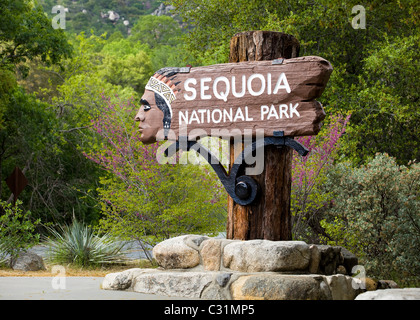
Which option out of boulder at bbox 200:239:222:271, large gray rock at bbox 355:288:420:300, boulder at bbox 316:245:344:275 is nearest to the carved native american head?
boulder at bbox 200:239:222:271

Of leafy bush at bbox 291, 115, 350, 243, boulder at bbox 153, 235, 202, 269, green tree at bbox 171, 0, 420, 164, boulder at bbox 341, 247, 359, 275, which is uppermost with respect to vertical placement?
green tree at bbox 171, 0, 420, 164

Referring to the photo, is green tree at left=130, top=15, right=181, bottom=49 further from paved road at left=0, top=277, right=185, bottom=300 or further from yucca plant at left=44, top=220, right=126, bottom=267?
paved road at left=0, top=277, right=185, bottom=300

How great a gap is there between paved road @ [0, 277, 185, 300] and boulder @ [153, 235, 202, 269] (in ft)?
1.91

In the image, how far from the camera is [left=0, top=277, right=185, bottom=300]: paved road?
6.36 metres

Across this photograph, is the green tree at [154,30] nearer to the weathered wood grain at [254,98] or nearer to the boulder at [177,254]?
the weathered wood grain at [254,98]

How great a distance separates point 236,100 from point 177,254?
194cm

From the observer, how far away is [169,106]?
24.8ft

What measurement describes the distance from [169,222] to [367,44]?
8.21m

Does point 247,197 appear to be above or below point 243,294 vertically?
above

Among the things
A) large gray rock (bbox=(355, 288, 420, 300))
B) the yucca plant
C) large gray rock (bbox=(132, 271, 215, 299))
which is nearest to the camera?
large gray rock (bbox=(355, 288, 420, 300))

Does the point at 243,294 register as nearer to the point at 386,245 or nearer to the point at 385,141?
the point at 386,245

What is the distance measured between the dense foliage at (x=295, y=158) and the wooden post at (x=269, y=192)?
206 centimetres
